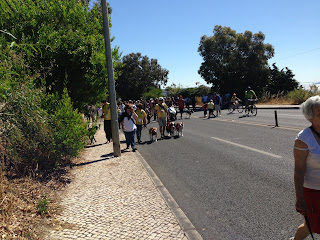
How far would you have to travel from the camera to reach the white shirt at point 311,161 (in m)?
2.67

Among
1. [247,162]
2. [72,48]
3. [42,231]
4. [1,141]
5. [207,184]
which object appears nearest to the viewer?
[42,231]

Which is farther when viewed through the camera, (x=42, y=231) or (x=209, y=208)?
(x=209, y=208)

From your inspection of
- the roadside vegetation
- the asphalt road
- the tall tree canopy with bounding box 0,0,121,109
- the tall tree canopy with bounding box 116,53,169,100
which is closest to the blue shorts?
the asphalt road

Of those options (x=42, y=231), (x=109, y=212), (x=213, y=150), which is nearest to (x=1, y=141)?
(x=42, y=231)

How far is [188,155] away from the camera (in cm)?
919

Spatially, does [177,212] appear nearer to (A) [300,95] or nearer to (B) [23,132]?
(B) [23,132]

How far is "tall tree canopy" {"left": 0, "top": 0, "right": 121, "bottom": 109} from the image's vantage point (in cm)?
745

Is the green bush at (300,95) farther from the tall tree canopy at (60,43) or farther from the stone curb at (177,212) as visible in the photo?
the stone curb at (177,212)

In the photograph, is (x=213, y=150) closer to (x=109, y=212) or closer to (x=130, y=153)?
(x=130, y=153)

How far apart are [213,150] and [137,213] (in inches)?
216

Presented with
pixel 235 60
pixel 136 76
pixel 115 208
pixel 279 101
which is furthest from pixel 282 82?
pixel 115 208

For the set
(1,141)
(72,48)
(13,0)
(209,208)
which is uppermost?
(13,0)

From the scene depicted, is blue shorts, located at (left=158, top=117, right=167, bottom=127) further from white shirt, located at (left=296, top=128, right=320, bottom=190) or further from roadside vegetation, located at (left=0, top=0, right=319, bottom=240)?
white shirt, located at (left=296, top=128, right=320, bottom=190)

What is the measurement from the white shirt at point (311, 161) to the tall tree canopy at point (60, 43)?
5.93 m
